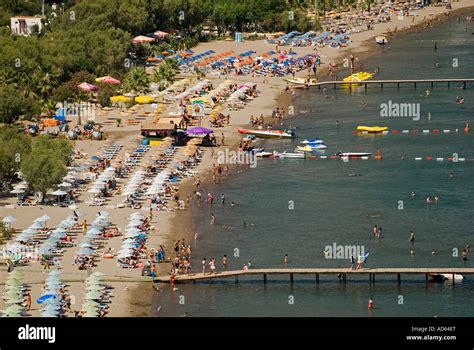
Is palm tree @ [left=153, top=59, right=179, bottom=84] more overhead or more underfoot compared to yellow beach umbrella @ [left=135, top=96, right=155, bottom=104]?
more overhead

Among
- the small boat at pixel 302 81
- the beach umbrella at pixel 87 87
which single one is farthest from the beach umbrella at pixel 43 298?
the small boat at pixel 302 81

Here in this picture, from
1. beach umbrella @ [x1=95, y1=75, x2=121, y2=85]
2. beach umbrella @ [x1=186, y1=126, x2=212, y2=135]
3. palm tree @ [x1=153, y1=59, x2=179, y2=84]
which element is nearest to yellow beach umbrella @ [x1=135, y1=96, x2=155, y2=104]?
beach umbrella @ [x1=95, y1=75, x2=121, y2=85]

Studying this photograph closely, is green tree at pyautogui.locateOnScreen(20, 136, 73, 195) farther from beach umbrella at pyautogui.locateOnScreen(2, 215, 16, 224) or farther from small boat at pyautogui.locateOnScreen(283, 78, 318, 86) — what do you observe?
Result: small boat at pyautogui.locateOnScreen(283, 78, 318, 86)

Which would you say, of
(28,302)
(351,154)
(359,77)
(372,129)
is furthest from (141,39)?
(28,302)

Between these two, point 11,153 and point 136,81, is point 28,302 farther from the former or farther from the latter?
point 136,81

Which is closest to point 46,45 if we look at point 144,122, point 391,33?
point 144,122

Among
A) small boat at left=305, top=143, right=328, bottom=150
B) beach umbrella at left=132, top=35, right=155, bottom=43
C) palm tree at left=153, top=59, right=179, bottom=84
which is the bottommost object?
small boat at left=305, top=143, right=328, bottom=150

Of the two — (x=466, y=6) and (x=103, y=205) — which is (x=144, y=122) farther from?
(x=466, y=6)
